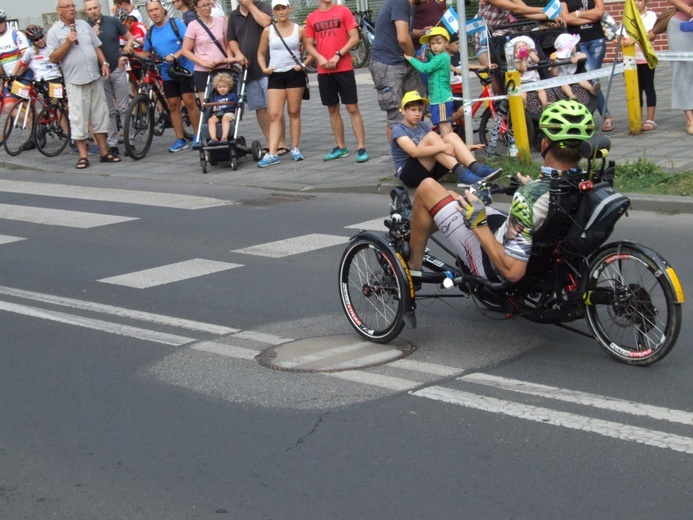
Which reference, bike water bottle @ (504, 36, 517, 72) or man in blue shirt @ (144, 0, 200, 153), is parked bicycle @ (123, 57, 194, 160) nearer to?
man in blue shirt @ (144, 0, 200, 153)

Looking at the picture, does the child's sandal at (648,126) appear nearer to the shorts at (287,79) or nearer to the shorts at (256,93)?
the shorts at (287,79)

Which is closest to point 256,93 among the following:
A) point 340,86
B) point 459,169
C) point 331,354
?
point 340,86

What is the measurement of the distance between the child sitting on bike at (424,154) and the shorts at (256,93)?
7.35 meters

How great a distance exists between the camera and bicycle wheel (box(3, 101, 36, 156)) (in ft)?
57.6

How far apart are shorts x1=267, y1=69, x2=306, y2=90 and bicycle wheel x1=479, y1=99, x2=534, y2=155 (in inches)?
108

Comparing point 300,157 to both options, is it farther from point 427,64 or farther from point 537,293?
point 537,293

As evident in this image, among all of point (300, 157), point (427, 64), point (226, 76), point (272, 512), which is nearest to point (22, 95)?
point (226, 76)

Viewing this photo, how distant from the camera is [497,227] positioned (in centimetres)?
643

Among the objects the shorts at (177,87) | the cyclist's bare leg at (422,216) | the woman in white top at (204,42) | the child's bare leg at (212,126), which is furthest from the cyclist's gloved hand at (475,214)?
the shorts at (177,87)

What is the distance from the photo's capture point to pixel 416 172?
754 cm

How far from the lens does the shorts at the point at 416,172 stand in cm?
752

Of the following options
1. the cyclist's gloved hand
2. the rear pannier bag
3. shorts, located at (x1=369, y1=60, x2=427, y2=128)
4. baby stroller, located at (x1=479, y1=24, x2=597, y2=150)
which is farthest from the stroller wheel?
the rear pannier bag

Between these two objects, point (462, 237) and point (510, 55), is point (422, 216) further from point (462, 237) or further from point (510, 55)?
point (510, 55)

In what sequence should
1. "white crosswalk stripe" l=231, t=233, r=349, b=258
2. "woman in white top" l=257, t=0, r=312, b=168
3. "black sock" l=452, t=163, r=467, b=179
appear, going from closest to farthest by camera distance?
"black sock" l=452, t=163, r=467, b=179 → "white crosswalk stripe" l=231, t=233, r=349, b=258 → "woman in white top" l=257, t=0, r=312, b=168
